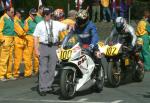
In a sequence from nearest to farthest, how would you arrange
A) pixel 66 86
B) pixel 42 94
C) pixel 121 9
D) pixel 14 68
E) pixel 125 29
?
1. pixel 66 86
2. pixel 42 94
3. pixel 125 29
4. pixel 14 68
5. pixel 121 9

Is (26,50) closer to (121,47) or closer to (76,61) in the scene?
(121,47)

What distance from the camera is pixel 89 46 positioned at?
1402 centimetres

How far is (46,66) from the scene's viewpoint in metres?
14.2

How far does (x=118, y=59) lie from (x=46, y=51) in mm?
2208

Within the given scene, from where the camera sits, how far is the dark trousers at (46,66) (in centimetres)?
1416

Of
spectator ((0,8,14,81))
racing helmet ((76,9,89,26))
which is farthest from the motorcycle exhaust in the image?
→ spectator ((0,8,14,81))

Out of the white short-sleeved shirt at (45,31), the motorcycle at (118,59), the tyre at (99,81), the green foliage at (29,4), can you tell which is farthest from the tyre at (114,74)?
the green foliage at (29,4)

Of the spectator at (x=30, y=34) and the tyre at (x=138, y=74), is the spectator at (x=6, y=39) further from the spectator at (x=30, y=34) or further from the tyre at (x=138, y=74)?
the tyre at (x=138, y=74)

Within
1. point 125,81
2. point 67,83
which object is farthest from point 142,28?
point 67,83

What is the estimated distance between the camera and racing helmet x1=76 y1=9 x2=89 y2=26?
14.1m

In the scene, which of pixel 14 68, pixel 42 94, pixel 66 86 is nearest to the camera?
pixel 66 86

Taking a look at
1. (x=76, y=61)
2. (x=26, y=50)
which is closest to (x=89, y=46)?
(x=76, y=61)

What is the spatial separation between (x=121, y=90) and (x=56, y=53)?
2171 millimetres

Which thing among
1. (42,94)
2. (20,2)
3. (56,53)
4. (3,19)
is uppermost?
(20,2)
